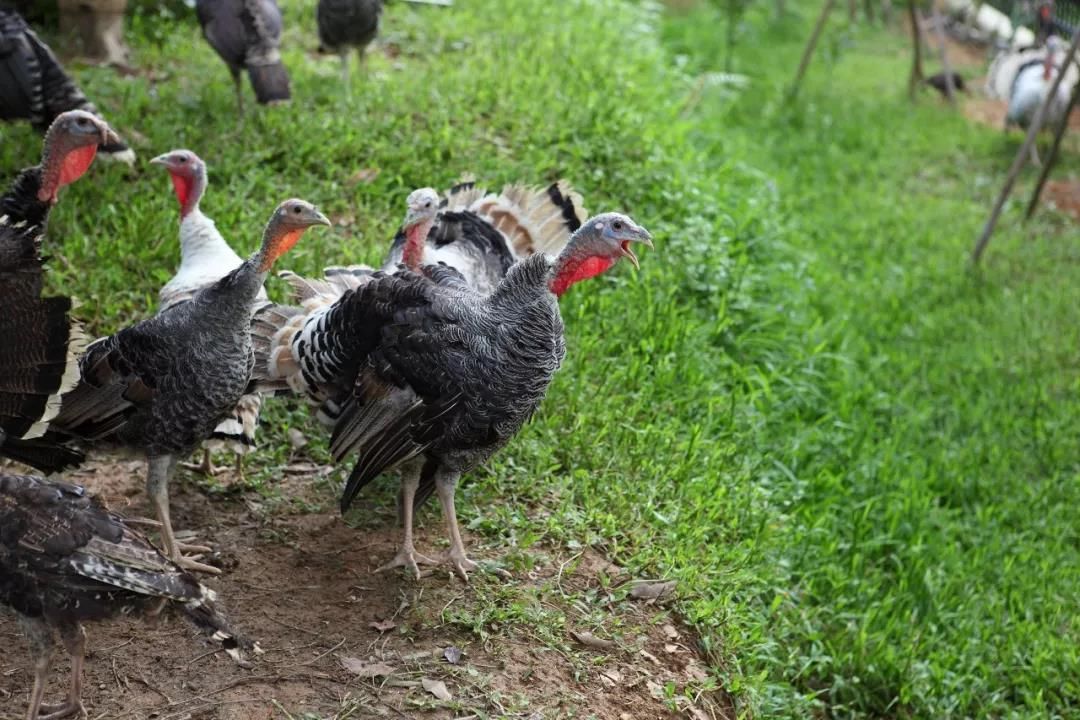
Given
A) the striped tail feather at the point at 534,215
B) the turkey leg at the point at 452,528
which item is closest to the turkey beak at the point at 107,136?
→ the striped tail feather at the point at 534,215

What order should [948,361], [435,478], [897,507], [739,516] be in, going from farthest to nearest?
[948,361], [897,507], [739,516], [435,478]

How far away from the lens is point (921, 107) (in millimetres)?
12672

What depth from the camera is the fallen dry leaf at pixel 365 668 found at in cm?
394

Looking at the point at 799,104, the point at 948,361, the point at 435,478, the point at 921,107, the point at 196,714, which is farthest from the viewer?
the point at 921,107

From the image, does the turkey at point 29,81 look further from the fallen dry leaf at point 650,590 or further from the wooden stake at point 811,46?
the wooden stake at point 811,46

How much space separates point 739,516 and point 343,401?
191cm

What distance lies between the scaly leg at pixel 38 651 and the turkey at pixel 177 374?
2.73ft

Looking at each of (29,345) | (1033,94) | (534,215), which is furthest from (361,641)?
(1033,94)

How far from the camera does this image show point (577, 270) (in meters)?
4.34

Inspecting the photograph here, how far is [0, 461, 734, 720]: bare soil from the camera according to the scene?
12.5 ft

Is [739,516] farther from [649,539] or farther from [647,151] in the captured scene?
[647,151]

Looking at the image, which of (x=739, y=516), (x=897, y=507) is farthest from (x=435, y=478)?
(x=897, y=507)

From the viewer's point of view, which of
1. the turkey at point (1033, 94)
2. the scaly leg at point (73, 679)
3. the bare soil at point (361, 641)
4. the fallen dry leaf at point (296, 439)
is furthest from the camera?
the turkey at point (1033, 94)

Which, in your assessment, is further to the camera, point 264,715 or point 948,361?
point 948,361
